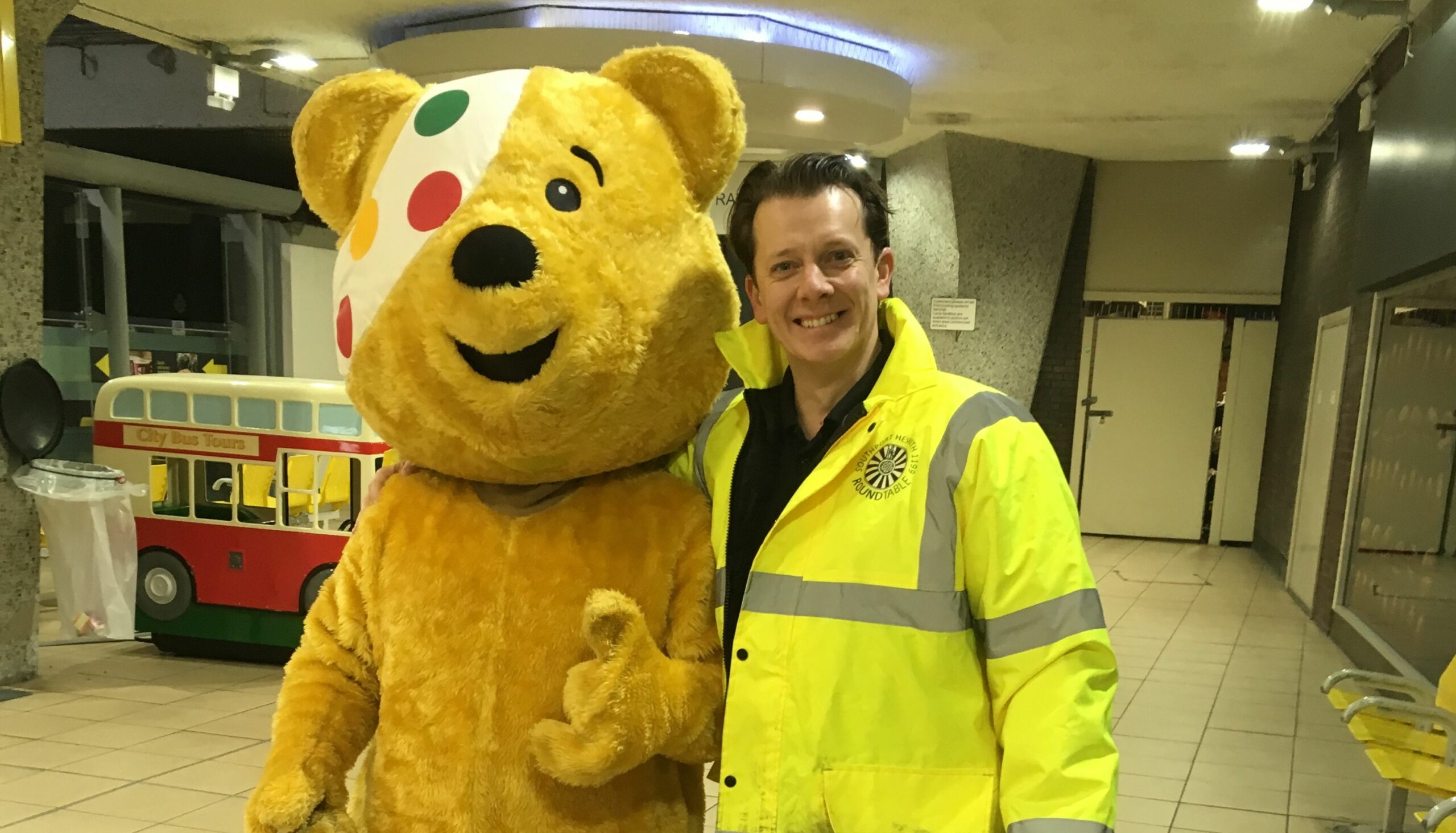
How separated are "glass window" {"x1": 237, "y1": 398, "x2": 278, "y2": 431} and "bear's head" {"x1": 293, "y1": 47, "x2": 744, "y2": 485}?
11.0 ft

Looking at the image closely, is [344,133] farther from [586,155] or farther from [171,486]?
[171,486]

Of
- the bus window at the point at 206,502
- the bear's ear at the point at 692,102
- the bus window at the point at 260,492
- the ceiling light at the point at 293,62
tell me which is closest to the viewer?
the bear's ear at the point at 692,102

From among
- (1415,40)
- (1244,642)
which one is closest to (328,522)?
(1244,642)

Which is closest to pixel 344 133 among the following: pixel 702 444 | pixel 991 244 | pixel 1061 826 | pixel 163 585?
pixel 702 444

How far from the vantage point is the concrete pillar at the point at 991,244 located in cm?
820

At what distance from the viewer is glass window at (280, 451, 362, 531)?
4500 millimetres

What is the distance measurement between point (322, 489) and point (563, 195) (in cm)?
390

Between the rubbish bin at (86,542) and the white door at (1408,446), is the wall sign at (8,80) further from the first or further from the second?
the white door at (1408,446)

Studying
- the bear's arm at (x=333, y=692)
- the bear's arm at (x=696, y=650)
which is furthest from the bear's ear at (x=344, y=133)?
the bear's arm at (x=696, y=650)

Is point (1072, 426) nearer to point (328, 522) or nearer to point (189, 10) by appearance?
point (328, 522)

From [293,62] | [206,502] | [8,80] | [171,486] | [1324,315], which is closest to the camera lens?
[8,80]

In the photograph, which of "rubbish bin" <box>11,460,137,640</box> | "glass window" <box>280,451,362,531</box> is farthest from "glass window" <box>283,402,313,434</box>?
"rubbish bin" <box>11,460,137,640</box>

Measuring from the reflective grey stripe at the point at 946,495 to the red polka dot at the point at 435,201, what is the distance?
747 millimetres

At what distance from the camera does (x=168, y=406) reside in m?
4.72
